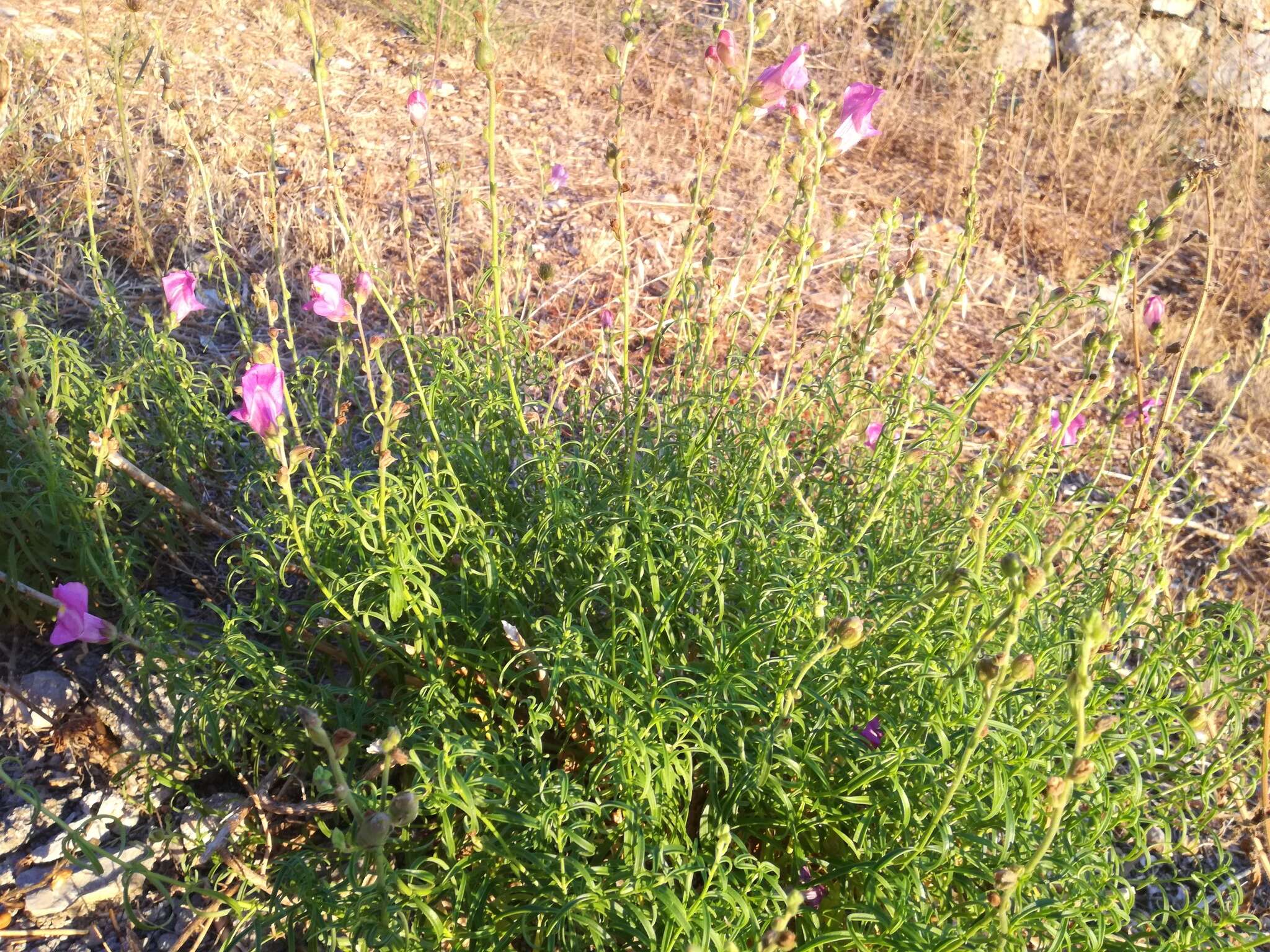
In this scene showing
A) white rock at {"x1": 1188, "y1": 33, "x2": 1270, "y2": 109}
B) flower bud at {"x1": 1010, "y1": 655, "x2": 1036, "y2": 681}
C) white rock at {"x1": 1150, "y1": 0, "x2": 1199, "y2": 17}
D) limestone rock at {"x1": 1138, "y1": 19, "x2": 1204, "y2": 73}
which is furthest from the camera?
white rock at {"x1": 1150, "y1": 0, "x2": 1199, "y2": 17}

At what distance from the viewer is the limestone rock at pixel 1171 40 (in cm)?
711

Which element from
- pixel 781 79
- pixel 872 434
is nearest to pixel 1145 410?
pixel 872 434

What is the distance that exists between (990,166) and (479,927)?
5.60 m

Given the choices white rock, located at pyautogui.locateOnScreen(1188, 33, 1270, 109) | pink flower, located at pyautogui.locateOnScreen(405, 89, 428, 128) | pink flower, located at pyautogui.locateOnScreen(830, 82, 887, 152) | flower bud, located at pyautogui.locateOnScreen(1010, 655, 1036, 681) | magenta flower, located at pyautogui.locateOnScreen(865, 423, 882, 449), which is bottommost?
magenta flower, located at pyautogui.locateOnScreen(865, 423, 882, 449)

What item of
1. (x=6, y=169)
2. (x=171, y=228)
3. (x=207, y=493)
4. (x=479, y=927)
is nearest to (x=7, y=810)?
(x=207, y=493)

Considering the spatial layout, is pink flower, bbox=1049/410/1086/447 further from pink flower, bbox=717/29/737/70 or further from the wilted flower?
the wilted flower

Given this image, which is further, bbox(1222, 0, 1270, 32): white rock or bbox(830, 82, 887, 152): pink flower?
bbox(1222, 0, 1270, 32): white rock

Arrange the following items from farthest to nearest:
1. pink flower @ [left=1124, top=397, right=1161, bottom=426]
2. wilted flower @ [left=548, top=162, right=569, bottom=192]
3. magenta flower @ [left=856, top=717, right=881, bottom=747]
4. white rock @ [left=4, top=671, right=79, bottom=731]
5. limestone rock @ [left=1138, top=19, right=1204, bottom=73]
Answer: limestone rock @ [left=1138, top=19, right=1204, bottom=73] < wilted flower @ [left=548, top=162, right=569, bottom=192] < pink flower @ [left=1124, top=397, right=1161, bottom=426] < white rock @ [left=4, top=671, right=79, bottom=731] < magenta flower @ [left=856, top=717, right=881, bottom=747]

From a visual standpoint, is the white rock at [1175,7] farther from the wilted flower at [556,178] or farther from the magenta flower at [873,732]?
the magenta flower at [873,732]

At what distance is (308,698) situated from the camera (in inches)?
79.4

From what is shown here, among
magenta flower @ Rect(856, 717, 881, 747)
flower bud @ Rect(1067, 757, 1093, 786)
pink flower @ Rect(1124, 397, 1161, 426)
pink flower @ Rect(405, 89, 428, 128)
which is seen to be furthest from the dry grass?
flower bud @ Rect(1067, 757, 1093, 786)

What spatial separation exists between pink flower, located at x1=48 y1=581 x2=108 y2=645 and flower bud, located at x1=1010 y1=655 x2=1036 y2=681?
1750 mm

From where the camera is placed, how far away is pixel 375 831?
3.94 ft

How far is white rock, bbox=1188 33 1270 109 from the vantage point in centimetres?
663
